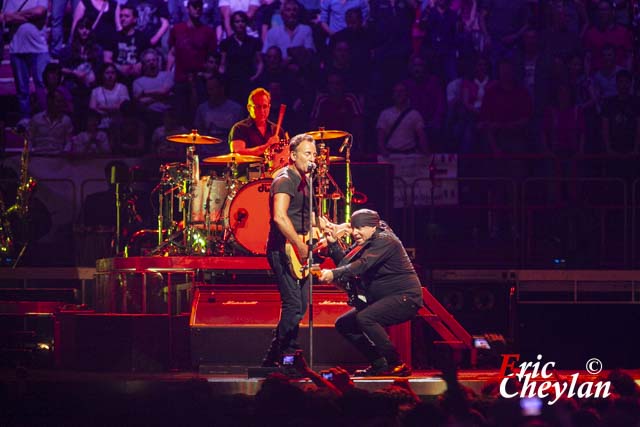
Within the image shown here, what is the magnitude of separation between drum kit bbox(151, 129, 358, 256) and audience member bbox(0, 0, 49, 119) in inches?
134

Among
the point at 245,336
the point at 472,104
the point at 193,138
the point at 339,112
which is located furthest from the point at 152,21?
the point at 245,336

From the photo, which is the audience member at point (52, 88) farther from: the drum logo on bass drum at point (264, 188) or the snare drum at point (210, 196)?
the drum logo on bass drum at point (264, 188)

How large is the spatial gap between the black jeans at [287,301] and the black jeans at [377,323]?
0.47m

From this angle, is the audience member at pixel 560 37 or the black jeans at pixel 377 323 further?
the audience member at pixel 560 37

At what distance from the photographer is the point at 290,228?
Answer: 785 cm

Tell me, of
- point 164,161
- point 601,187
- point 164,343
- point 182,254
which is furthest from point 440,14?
point 164,343

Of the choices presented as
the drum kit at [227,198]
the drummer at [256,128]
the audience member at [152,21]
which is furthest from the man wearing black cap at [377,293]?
the audience member at [152,21]

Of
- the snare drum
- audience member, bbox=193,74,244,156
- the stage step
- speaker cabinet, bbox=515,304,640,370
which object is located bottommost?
speaker cabinet, bbox=515,304,640,370

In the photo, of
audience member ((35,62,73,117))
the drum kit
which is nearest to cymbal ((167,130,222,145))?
the drum kit

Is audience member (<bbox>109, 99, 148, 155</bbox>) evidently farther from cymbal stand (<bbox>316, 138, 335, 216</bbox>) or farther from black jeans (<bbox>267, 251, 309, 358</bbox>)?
black jeans (<bbox>267, 251, 309, 358</bbox>)

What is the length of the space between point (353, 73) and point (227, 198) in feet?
11.1

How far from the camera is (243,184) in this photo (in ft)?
33.5

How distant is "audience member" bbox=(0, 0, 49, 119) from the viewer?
13469mm

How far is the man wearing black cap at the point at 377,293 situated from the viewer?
8172mm
